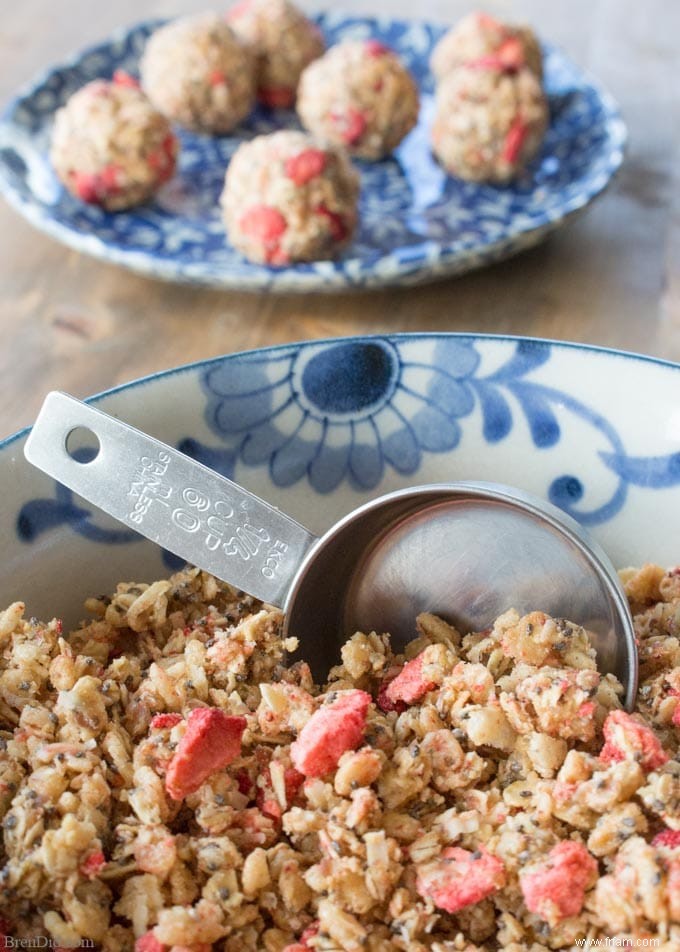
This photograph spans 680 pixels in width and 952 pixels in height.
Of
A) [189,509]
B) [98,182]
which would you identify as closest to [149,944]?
[189,509]

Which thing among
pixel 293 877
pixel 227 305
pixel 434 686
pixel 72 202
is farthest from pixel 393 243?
pixel 293 877

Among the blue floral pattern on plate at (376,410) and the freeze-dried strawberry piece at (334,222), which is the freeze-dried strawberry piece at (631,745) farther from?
the freeze-dried strawberry piece at (334,222)

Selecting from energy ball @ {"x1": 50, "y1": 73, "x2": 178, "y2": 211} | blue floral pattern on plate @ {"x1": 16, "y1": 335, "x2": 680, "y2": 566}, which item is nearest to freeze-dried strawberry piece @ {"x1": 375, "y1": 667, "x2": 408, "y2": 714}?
blue floral pattern on plate @ {"x1": 16, "y1": 335, "x2": 680, "y2": 566}

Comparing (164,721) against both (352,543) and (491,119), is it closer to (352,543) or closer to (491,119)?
(352,543)

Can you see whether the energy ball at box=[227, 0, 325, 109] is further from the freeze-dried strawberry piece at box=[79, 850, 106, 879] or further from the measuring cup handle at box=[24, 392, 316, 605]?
the freeze-dried strawberry piece at box=[79, 850, 106, 879]

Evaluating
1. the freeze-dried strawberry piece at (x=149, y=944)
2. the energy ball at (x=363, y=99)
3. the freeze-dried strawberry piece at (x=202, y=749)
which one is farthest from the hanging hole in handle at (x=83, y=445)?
the energy ball at (x=363, y=99)

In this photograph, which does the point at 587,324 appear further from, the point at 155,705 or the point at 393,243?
the point at 155,705
